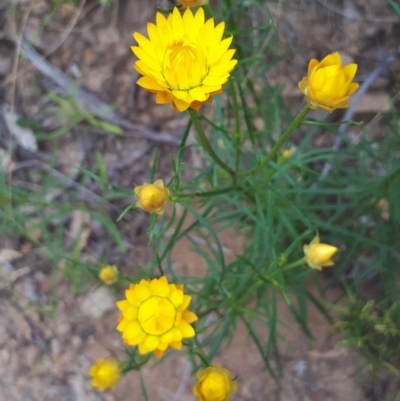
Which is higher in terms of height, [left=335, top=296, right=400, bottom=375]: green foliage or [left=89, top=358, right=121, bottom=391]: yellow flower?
[left=89, top=358, right=121, bottom=391]: yellow flower

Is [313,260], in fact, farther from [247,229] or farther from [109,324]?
[109,324]

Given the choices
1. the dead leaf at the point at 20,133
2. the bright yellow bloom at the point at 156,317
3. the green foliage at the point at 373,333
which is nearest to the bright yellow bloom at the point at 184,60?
the bright yellow bloom at the point at 156,317

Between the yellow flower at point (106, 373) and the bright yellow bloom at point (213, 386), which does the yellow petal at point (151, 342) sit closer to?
the bright yellow bloom at point (213, 386)

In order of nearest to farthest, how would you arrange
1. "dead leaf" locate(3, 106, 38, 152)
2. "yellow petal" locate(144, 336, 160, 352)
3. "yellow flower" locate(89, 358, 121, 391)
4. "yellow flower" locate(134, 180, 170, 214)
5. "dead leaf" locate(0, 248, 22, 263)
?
"yellow flower" locate(134, 180, 170, 214), "yellow petal" locate(144, 336, 160, 352), "yellow flower" locate(89, 358, 121, 391), "dead leaf" locate(0, 248, 22, 263), "dead leaf" locate(3, 106, 38, 152)

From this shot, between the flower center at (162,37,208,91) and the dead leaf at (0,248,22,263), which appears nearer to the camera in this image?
the flower center at (162,37,208,91)

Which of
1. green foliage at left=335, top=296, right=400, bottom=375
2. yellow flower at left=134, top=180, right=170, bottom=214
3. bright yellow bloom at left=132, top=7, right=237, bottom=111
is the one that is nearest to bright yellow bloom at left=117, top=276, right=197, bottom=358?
yellow flower at left=134, top=180, right=170, bottom=214

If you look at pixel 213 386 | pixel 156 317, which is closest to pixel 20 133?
pixel 156 317

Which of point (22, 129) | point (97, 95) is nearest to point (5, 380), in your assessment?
point (22, 129)

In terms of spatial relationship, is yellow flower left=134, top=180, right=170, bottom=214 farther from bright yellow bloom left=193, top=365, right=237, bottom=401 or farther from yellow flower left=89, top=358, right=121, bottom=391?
yellow flower left=89, top=358, right=121, bottom=391
